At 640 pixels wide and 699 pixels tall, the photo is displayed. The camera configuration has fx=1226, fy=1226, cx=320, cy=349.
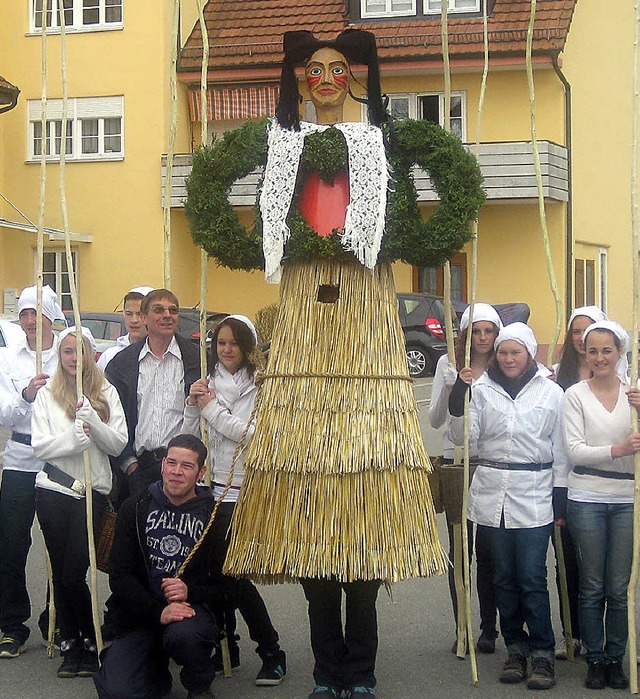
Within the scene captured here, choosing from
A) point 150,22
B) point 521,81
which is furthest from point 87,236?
point 521,81

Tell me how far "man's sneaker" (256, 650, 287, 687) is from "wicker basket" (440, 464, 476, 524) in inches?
37.8

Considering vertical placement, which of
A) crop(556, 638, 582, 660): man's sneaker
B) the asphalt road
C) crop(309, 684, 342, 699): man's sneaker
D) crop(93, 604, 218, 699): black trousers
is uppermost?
crop(93, 604, 218, 699): black trousers

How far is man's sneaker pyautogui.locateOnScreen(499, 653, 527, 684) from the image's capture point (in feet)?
17.0

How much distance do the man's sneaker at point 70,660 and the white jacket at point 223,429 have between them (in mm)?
918

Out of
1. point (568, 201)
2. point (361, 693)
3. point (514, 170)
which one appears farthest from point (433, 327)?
point (361, 693)

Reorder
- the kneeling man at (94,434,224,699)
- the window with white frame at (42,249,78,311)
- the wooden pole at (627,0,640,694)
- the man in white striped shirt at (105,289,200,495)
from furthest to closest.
Result: the window with white frame at (42,249,78,311), the man in white striped shirt at (105,289,200,495), the wooden pole at (627,0,640,694), the kneeling man at (94,434,224,699)

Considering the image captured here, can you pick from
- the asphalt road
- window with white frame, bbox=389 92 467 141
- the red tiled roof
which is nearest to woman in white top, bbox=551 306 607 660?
the asphalt road

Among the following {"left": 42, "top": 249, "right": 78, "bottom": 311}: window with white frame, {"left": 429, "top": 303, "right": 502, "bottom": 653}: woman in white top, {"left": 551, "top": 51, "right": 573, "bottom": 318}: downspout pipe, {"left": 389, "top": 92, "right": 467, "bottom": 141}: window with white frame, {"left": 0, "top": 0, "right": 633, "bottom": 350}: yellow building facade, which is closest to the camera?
{"left": 429, "top": 303, "right": 502, "bottom": 653}: woman in white top

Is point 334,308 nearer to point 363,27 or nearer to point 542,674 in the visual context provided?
point 542,674

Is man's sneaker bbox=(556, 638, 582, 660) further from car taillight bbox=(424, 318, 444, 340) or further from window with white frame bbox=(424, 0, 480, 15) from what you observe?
window with white frame bbox=(424, 0, 480, 15)

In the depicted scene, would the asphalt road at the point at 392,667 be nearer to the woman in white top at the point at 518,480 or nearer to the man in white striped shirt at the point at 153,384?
the woman in white top at the point at 518,480

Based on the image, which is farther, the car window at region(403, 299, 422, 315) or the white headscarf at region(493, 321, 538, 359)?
the car window at region(403, 299, 422, 315)

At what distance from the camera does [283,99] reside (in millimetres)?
4828

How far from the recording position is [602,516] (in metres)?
5.14
